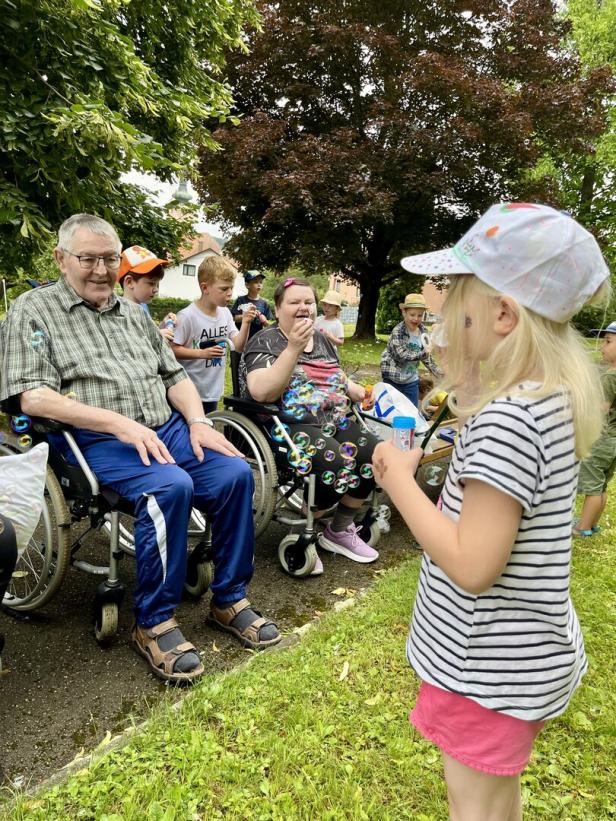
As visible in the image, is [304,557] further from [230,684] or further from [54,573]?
[54,573]

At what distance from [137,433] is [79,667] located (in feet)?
3.12

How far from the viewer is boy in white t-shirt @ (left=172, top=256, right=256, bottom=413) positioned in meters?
3.86

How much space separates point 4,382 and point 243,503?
114 centimetres

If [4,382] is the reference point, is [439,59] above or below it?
above

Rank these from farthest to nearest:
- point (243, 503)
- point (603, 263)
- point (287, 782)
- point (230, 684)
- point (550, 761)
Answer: point (243, 503) → point (230, 684) → point (550, 761) → point (287, 782) → point (603, 263)

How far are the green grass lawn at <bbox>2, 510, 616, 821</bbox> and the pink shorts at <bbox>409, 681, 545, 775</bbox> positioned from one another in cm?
76

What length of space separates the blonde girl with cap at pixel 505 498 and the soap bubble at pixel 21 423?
1.88 metres

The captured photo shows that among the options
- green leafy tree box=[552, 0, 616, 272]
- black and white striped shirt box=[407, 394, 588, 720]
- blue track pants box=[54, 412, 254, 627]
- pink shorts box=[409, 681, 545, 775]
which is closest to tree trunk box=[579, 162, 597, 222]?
green leafy tree box=[552, 0, 616, 272]

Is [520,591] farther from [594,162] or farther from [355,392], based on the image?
[594,162]

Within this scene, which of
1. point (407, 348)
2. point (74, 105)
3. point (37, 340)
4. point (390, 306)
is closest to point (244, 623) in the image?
point (37, 340)

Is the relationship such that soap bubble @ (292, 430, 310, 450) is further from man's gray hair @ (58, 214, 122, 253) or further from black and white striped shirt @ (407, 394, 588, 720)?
black and white striped shirt @ (407, 394, 588, 720)

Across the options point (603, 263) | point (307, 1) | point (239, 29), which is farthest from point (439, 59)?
point (603, 263)

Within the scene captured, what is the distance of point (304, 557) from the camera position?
9.98 ft

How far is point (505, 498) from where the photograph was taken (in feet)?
3.03
